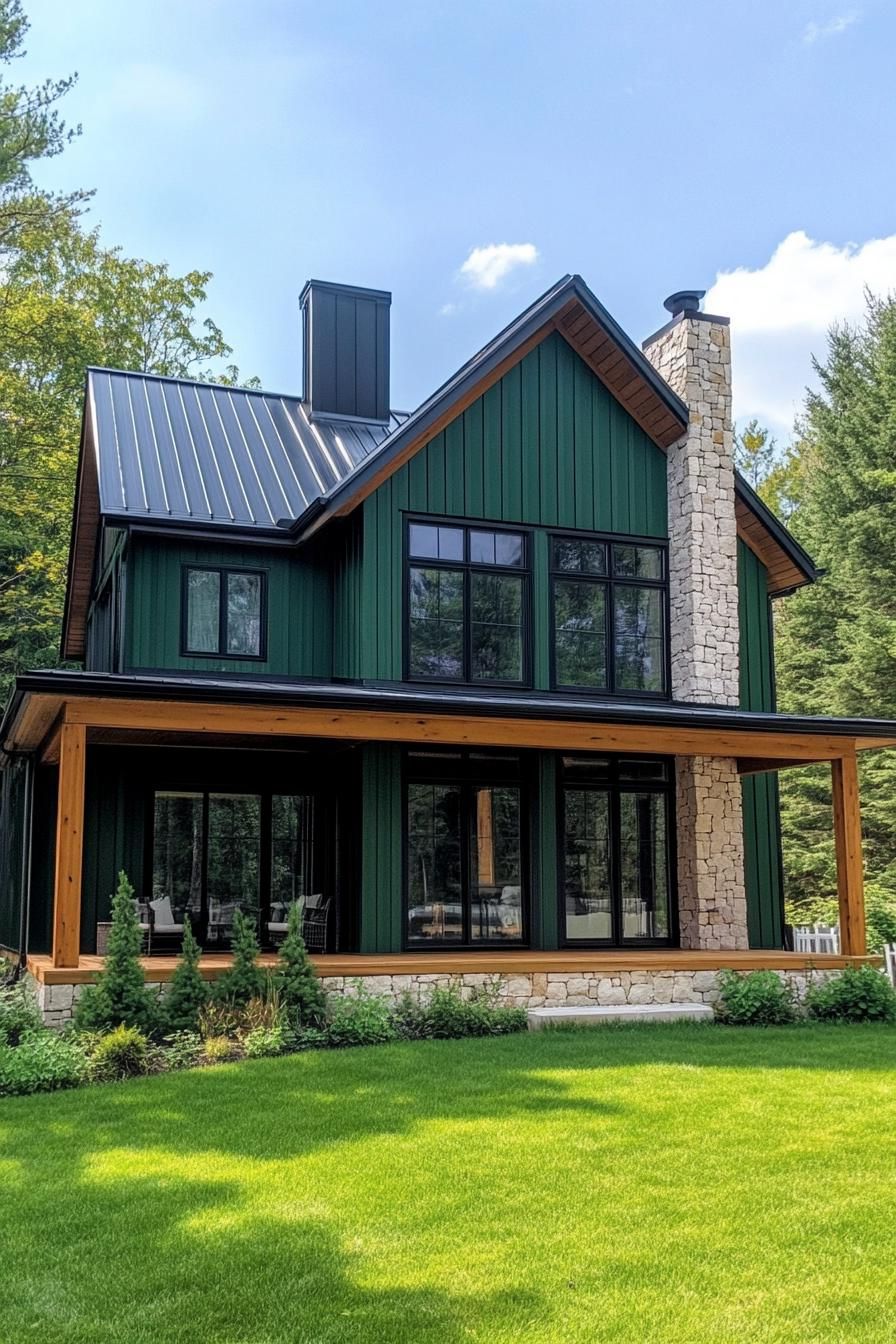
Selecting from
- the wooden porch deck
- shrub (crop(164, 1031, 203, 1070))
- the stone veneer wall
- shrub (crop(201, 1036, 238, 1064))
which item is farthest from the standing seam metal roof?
shrub (crop(201, 1036, 238, 1064))

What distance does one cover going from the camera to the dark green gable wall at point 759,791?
1472 cm

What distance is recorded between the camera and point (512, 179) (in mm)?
19641

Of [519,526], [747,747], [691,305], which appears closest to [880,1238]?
[747,747]

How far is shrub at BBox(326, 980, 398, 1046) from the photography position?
10297 mm

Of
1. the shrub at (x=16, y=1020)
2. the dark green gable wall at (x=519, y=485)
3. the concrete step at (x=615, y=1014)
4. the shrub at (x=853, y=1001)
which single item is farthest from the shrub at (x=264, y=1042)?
the shrub at (x=853, y=1001)

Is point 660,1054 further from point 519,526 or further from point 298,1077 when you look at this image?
point 519,526

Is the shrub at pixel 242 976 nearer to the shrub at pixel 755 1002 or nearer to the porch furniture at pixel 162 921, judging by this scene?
the porch furniture at pixel 162 921

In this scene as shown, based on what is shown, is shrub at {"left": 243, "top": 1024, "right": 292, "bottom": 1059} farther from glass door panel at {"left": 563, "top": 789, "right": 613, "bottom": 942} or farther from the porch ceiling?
glass door panel at {"left": 563, "top": 789, "right": 613, "bottom": 942}

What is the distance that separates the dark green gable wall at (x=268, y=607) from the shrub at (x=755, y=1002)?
5461mm

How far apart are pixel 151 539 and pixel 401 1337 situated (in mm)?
10330

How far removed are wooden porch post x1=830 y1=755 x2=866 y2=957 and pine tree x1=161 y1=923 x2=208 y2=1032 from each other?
6.71m

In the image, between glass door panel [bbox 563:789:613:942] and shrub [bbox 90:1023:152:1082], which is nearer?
shrub [bbox 90:1023:152:1082]

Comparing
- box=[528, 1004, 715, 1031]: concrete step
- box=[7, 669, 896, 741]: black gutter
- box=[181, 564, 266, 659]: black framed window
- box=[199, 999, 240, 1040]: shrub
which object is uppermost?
box=[181, 564, 266, 659]: black framed window

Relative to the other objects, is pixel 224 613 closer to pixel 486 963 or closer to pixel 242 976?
pixel 242 976
